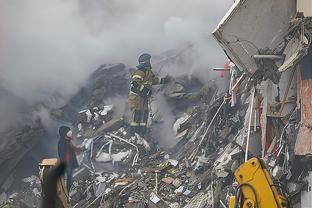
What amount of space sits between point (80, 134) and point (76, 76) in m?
2.10

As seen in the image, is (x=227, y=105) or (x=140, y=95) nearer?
(x=227, y=105)

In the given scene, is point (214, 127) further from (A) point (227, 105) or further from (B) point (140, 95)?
(B) point (140, 95)

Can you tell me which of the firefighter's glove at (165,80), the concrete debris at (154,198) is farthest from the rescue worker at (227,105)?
the firefighter's glove at (165,80)

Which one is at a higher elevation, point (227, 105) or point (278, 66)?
point (278, 66)

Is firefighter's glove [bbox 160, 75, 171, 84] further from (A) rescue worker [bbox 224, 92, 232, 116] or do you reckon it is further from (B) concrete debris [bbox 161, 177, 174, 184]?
(B) concrete debris [bbox 161, 177, 174, 184]

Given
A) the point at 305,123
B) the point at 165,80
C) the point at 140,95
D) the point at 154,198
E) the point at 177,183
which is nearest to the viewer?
the point at 305,123

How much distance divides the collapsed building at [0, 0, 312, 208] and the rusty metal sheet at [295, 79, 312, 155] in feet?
0.04

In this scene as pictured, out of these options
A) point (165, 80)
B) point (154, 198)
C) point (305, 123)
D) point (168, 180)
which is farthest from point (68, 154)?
point (305, 123)

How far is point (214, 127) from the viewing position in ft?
27.1

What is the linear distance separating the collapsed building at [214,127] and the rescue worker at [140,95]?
0.76 ft

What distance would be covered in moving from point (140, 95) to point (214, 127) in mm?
1757

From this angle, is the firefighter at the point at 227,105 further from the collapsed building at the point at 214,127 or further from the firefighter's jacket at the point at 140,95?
the firefighter's jacket at the point at 140,95

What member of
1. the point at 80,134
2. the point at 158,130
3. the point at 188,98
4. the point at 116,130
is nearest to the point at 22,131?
the point at 80,134

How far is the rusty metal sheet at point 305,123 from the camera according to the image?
16.0ft
